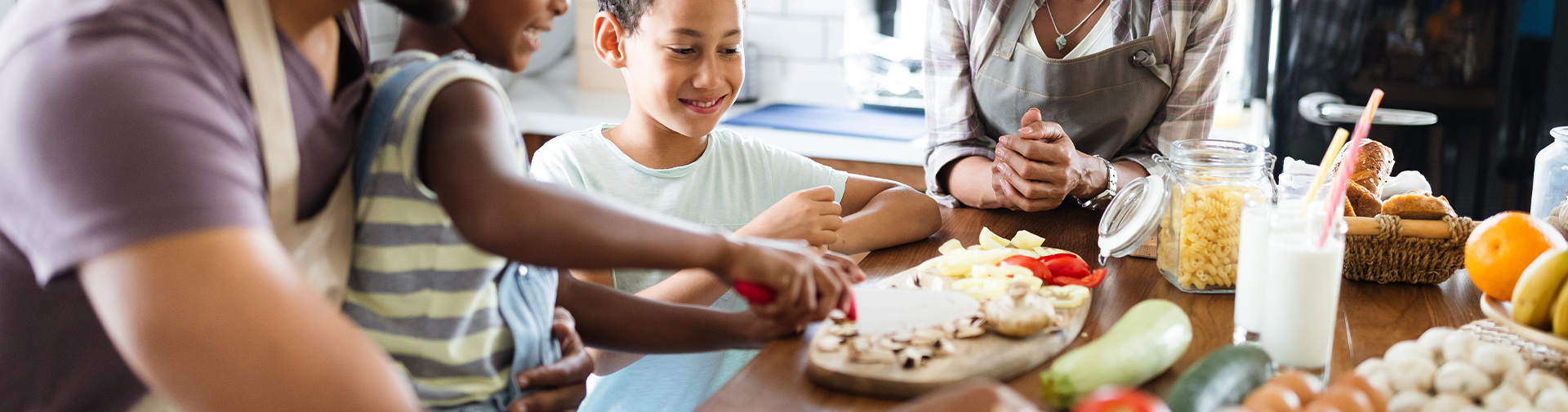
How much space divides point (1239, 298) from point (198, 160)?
801 mm

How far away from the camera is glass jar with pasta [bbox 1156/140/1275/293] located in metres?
1.01

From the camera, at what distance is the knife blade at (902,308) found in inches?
34.4

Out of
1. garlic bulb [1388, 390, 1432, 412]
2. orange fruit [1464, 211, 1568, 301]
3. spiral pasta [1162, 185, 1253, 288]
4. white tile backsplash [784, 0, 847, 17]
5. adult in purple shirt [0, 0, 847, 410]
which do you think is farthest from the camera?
white tile backsplash [784, 0, 847, 17]

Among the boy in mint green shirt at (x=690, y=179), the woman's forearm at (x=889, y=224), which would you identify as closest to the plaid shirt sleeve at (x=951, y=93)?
the boy in mint green shirt at (x=690, y=179)

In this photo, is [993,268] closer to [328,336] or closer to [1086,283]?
[1086,283]

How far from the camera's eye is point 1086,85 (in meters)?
1.63

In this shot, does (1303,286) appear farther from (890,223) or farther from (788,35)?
(788,35)

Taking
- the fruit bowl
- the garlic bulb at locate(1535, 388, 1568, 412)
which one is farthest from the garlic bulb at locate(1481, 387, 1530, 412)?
the fruit bowl

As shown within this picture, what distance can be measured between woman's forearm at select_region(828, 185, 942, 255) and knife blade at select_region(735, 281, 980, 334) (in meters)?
0.40

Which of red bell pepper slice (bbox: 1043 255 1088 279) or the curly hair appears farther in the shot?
the curly hair

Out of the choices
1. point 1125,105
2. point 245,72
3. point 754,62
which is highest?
point 245,72

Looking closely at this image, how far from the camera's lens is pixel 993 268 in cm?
106

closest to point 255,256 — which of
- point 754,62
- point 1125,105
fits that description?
point 1125,105

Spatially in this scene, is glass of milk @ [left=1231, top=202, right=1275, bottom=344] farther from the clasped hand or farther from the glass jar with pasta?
the clasped hand
